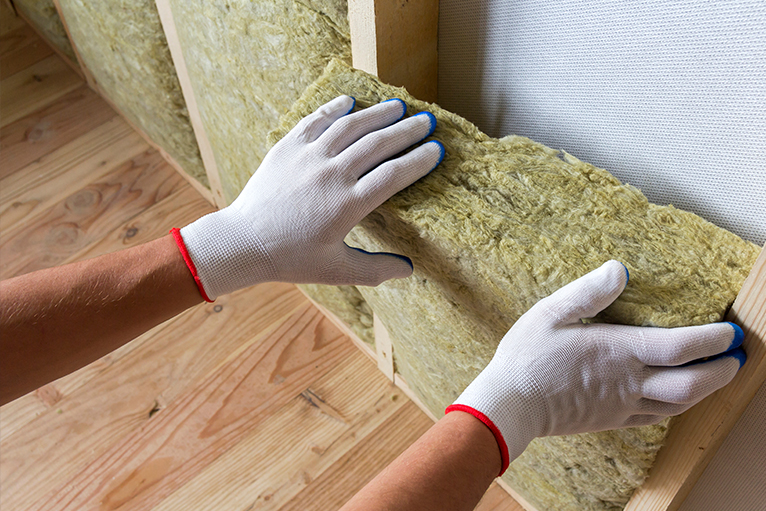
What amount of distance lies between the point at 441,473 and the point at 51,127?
2.18m

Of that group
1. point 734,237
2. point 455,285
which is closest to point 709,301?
point 734,237

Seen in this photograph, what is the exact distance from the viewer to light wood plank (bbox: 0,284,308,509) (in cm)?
148

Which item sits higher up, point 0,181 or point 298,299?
point 0,181

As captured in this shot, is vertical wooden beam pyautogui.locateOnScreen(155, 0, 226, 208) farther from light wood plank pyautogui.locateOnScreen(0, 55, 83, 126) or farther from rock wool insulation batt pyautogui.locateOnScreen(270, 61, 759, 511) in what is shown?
light wood plank pyautogui.locateOnScreen(0, 55, 83, 126)

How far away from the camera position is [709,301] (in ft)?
2.45

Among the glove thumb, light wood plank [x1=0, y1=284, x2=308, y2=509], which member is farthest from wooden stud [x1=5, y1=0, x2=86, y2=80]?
the glove thumb

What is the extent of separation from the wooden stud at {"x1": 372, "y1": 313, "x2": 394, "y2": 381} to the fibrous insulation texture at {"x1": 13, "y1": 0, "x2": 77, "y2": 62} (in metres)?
1.81

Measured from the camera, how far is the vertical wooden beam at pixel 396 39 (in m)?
0.95

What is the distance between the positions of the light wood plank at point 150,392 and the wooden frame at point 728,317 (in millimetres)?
860

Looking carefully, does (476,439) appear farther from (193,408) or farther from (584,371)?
(193,408)

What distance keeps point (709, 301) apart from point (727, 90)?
291mm

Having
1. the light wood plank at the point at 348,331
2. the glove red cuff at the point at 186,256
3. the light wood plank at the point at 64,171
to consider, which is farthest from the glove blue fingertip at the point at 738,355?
the light wood plank at the point at 64,171

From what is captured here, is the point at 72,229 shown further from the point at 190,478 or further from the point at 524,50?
the point at 524,50

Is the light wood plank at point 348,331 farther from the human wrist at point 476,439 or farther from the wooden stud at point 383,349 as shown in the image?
the human wrist at point 476,439
